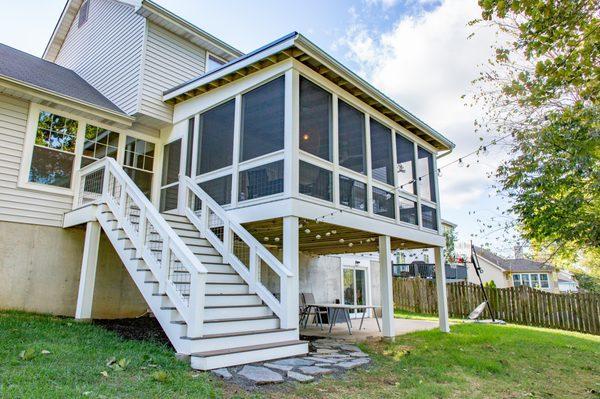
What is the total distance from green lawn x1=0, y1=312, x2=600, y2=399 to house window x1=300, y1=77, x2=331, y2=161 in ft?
12.0

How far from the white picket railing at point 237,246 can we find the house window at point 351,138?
2.50m

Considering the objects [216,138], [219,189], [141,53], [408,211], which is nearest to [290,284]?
[219,189]

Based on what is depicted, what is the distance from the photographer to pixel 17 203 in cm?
752

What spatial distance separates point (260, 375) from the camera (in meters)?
4.45

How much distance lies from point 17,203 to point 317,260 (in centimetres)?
810

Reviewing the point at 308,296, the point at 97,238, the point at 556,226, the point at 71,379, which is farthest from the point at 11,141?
the point at 556,226

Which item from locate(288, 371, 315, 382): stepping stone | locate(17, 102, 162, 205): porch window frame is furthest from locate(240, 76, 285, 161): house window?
locate(288, 371, 315, 382): stepping stone

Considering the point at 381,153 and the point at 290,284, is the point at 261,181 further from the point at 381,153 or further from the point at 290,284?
the point at 381,153

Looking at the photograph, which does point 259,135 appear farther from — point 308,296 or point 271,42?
point 308,296

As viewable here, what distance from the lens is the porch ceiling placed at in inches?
301

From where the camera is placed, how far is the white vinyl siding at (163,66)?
9.10 metres

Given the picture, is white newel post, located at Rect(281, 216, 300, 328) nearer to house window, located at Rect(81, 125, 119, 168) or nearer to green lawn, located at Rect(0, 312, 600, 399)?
green lawn, located at Rect(0, 312, 600, 399)

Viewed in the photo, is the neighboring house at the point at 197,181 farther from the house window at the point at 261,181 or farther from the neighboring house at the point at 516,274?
the neighboring house at the point at 516,274

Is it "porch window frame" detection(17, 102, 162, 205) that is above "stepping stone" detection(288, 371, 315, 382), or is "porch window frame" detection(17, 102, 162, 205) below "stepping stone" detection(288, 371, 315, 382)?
above
